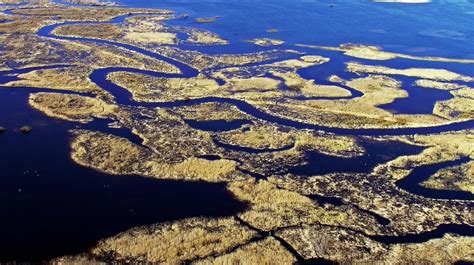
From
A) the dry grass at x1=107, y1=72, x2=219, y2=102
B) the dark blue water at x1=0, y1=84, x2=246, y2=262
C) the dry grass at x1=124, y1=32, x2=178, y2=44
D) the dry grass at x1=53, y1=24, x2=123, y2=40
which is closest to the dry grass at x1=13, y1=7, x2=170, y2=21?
the dry grass at x1=53, y1=24, x2=123, y2=40

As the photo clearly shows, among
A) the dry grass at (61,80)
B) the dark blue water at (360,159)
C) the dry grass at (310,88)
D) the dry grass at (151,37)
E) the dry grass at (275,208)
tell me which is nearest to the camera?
the dry grass at (275,208)

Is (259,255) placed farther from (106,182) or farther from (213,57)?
(213,57)

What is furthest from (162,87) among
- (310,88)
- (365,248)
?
(365,248)

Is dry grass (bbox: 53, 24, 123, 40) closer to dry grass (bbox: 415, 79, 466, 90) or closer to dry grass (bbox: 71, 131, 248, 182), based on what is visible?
dry grass (bbox: 71, 131, 248, 182)

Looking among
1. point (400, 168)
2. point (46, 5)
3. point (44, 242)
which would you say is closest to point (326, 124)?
point (400, 168)

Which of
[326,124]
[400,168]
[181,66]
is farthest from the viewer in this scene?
[181,66]

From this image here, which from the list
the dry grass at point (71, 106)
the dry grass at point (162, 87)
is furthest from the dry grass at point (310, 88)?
the dry grass at point (71, 106)

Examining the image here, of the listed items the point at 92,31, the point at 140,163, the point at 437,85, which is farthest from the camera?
the point at 92,31

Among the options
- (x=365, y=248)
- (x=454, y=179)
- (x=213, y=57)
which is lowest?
(x=365, y=248)

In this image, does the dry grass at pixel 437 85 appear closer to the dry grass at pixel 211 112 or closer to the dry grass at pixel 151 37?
the dry grass at pixel 211 112

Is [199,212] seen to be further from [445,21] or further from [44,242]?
[445,21]

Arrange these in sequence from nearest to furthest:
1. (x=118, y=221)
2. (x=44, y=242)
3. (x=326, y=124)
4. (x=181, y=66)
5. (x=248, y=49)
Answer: (x=44, y=242) → (x=118, y=221) → (x=326, y=124) → (x=181, y=66) → (x=248, y=49)
